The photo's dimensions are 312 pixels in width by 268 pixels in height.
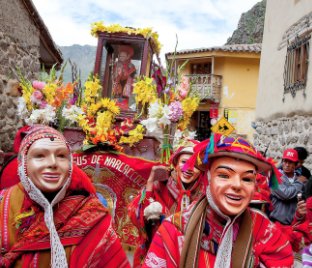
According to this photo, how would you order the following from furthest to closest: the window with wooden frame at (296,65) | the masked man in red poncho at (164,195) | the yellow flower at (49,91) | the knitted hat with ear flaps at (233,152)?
the window with wooden frame at (296,65)
the yellow flower at (49,91)
the masked man in red poncho at (164,195)
the knitted hat with ear flaps at (233,152)

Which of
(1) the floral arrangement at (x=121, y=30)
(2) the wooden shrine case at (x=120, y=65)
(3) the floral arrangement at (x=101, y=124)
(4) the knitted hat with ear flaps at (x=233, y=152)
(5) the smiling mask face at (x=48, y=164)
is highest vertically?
(1) the floral arrangement at (x=121, y=30)

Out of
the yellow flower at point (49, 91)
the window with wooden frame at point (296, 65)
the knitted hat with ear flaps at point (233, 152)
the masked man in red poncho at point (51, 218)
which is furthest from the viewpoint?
the window with wooden frame at point (296, 65)

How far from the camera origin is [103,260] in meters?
2.30

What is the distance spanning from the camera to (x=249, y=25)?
109 ft

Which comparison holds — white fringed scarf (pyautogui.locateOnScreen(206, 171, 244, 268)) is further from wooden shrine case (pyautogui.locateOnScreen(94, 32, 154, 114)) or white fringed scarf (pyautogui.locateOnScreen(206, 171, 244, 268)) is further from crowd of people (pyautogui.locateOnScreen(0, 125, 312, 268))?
wooden shrine case (pyautogui.locateOnScreen(94, 32, 154, 114))

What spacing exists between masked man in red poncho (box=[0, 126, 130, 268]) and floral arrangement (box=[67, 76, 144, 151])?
2.22 m

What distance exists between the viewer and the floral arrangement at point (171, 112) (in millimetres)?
4395

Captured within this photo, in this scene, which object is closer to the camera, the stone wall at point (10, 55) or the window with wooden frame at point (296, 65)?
the stone wall at point (10, 55)

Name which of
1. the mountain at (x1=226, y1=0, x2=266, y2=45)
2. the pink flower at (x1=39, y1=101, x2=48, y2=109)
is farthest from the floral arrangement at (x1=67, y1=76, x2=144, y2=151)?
the mountain at (x1=226, y1=0, x2=266, y2=45)

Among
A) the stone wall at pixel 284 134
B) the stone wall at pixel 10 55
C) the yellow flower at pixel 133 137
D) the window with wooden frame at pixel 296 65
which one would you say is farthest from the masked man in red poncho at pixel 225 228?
the window with wooden frame at pixel 296 65

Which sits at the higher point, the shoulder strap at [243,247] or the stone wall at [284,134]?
the stone wall at [284,134]

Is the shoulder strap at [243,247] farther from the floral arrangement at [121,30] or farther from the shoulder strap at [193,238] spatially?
the floral arrangement at [121,30]

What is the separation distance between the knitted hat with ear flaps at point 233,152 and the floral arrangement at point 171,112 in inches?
83.1

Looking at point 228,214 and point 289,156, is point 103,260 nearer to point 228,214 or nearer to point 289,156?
point 228,214
